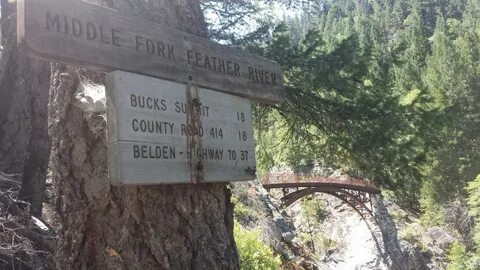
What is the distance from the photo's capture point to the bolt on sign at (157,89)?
1.59m

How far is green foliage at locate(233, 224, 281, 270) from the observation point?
530cm

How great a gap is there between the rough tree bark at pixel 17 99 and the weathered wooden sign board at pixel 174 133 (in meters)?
3.22

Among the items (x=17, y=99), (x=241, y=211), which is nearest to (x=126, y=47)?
(x=17, y=99)

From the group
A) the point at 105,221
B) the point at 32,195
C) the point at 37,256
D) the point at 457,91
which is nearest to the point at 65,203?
the point at 105,221

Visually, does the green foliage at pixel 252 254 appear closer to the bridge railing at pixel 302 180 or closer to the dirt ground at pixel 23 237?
the dirt ground at pixel 23 237

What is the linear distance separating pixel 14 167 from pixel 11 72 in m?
1.04

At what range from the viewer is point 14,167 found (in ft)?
16.6

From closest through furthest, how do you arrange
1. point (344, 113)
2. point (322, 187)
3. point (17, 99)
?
1. point (344, 113)
2. point (17, 99)
3. point (322, 187)

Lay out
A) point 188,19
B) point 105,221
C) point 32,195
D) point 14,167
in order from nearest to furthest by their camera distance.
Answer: point 105,221 → point 188,19 → point 32,195 → point 14,167

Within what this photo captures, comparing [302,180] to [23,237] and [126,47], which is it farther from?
[126,47]

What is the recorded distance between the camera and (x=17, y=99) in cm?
524

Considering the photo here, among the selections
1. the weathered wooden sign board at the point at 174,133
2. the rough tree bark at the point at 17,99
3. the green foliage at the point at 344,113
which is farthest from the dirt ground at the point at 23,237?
the green foliage at the point at 344,113

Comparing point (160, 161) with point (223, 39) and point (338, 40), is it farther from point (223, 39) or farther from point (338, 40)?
point (338, 40)

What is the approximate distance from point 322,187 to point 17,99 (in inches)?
632
